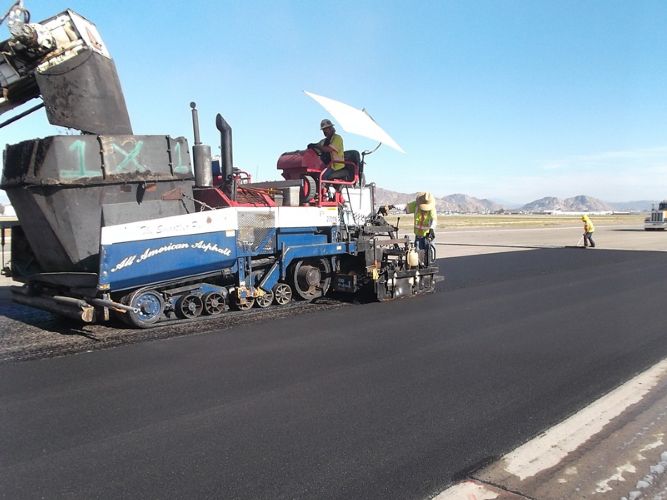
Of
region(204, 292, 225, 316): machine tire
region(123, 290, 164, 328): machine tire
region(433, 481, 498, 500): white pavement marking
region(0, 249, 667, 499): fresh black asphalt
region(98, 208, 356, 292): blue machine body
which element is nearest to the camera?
region(433, 481, 498, 500): white pavement marking

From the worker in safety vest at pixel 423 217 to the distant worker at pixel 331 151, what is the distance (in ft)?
8.96

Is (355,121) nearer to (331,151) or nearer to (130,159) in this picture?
(331,151)

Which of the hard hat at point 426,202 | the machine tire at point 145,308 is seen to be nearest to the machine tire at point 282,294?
the machine tire at point 145,308

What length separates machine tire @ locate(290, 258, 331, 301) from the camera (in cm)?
874

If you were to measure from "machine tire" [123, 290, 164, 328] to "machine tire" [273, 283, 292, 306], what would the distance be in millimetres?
1947

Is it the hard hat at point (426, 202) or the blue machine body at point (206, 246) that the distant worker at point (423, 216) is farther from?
the blue machine body at point (206, 246)

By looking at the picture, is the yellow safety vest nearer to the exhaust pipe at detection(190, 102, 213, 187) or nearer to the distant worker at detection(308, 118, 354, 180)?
the distant worker at detection(308, 118, 354, 180)

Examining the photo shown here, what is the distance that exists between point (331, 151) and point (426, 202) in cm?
353

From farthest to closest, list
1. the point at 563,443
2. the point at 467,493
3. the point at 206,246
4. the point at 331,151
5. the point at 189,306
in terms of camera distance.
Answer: the point at 331,151, the point at 189,306, the point at 206,246, the point at 563,443, the point at 467,493

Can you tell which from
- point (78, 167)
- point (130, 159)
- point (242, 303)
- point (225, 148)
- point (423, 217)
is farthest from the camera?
point (423, 217)

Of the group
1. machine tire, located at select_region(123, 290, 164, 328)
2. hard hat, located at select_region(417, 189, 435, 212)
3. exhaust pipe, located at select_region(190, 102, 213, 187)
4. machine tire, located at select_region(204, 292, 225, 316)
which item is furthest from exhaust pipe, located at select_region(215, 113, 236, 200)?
hard hat, located at select_region(417, 189, 435, 212)

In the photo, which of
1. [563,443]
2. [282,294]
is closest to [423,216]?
[282,294]

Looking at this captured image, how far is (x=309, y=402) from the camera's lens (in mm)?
4379

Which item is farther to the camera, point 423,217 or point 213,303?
point 423,217
